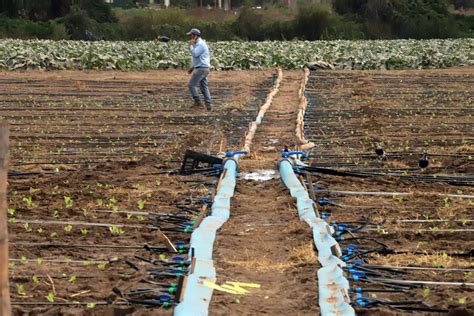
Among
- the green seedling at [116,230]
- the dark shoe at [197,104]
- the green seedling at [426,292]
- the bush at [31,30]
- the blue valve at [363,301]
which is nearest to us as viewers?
the blue valve at [363,301]

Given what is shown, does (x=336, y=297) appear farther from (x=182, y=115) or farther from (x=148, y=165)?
(x=182, y=115)

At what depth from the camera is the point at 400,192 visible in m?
9.31

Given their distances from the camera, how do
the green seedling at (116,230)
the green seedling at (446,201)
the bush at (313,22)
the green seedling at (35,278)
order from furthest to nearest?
the bush at (313,22) → the green seedling at (446,201) → the green seedling at (116,230) → the green seedling at (35,278)

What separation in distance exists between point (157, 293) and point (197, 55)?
1019 centimetres

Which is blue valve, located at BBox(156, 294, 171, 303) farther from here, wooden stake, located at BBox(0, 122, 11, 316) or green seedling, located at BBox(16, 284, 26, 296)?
wooden stake, located at BBox(0, 122, 11, 316)

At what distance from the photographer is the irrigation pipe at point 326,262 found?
559 centimetres

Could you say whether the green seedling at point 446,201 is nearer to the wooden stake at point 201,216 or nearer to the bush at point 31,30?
the wooden stake at point 201,216

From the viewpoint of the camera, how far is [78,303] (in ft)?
18.8

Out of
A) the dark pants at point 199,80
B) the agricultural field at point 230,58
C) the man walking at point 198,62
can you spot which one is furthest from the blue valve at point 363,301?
the agricultural field at point 230,58

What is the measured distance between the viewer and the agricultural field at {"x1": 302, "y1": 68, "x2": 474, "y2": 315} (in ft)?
20.2

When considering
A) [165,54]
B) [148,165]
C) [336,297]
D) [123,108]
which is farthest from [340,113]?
[165,54]

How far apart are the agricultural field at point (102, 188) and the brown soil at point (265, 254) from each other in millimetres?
385

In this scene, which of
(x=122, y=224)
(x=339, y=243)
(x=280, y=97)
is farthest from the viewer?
(x=280, y=97)

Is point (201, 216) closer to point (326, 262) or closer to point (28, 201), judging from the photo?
point (326, 262)
